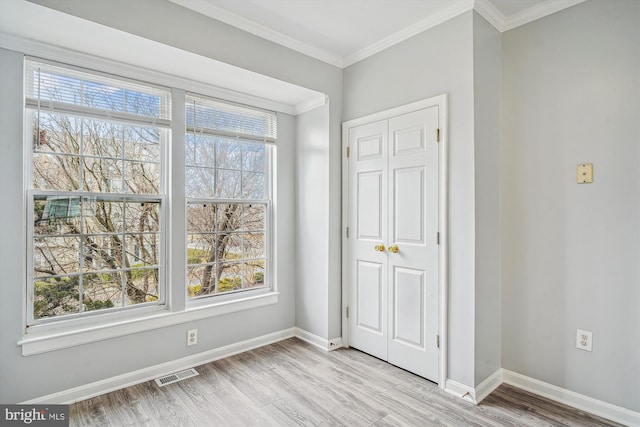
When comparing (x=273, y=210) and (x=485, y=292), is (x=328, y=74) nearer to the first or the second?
(x=273, y=210)

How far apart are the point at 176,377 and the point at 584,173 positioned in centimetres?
323

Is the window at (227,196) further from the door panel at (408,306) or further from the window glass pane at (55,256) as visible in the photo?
the door panel at (408,306)

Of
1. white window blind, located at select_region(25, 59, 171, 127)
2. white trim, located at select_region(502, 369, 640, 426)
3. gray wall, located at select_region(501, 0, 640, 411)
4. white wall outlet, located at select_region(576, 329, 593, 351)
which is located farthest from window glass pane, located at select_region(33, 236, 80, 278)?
white wall outlet, located at select_region(576, 329, 593, 351)

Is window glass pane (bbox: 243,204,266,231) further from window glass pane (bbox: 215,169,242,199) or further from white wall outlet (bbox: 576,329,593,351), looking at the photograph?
white wall outlet (bbox: 576,329,593,351)

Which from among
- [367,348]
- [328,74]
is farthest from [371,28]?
[367,348]

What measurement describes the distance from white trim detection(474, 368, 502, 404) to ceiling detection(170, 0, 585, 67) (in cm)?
257

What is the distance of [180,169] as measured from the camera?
2.74 m

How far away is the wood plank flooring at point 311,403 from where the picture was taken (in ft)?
6.70

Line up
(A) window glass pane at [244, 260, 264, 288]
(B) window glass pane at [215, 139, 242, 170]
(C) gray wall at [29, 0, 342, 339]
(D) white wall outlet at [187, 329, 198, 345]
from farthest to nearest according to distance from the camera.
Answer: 1. (A) window glass pane at [244, 260, 264, 288]
2. (B) window glass pane at [215, 139, 242, 170]
3. (D) white wall outlet at [187, 329, 198, 345]
4. (C) gray wall at [29, 0, 342, 339]

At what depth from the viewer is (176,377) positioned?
2.56 m


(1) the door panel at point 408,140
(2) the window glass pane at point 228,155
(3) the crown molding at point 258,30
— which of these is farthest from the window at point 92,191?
(1) the door panel at point 408,140

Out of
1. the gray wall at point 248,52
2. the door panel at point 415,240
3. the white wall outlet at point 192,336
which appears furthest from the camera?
the white wall outlet at point 192,336

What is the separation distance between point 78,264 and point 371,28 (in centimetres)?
278

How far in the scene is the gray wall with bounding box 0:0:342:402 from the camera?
2.02 meters
